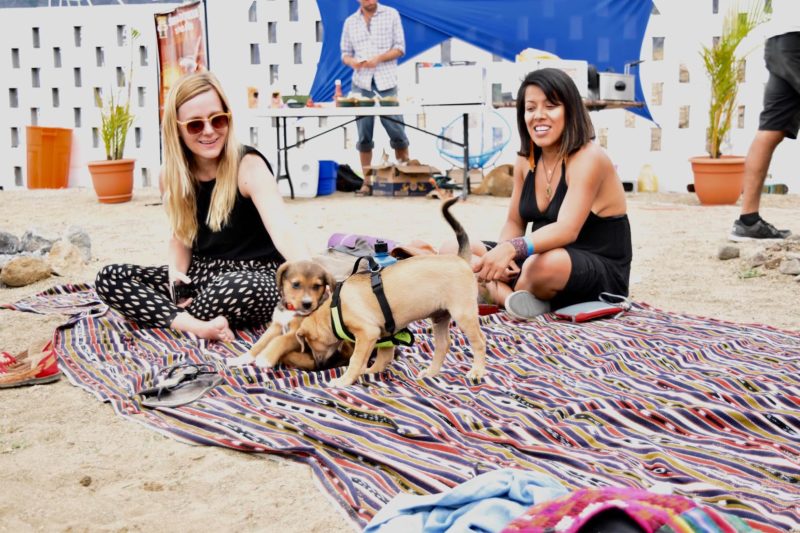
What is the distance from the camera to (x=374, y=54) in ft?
33.2

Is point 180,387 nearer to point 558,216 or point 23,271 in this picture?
point 558,216

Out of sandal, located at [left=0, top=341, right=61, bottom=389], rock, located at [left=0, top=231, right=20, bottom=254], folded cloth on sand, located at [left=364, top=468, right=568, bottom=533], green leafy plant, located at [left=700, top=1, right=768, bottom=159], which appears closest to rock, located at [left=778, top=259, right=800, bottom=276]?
folded cloth on sand, located at [left=364, top=468, right=568, bottom=533]

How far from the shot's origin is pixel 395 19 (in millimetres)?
10008

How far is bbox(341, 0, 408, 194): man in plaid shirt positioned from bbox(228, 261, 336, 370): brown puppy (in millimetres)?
6863

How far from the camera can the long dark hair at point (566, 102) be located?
3.92 metres

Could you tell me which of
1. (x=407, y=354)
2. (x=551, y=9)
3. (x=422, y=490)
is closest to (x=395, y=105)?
(x=551, y=9)

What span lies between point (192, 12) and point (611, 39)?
5.60 metres

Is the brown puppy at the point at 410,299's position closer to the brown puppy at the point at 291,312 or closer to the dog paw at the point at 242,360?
the brown puppy at the point at 291,312

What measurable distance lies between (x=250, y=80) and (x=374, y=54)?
7.56 ft

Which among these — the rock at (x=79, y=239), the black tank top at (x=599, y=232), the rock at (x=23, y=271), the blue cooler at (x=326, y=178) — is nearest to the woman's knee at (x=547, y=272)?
the black tank top at (x=599, y=232)

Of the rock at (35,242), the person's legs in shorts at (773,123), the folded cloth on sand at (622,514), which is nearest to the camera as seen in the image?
the folded cloth on sand at (622,514)

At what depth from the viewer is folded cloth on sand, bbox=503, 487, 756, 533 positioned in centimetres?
154

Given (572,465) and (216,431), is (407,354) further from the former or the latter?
(572,465)

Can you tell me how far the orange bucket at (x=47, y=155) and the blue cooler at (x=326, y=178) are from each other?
4037mm
